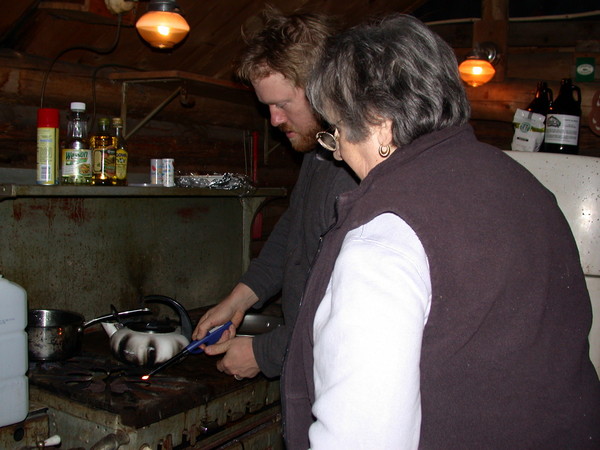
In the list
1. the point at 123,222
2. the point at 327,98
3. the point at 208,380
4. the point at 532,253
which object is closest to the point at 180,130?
the point at 123,222

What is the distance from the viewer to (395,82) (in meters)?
0.95

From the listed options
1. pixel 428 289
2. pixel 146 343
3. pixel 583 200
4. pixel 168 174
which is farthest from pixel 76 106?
pixel 583 200

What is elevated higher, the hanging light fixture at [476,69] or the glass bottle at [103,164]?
the hanging light fixture at [476,69]

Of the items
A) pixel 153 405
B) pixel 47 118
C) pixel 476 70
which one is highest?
pixel 476 70

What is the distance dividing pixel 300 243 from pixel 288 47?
22.5 inches

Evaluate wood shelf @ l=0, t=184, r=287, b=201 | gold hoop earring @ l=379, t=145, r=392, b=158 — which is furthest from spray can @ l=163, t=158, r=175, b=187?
gold hoop earring @ l=379, t=145, r=392, b=158

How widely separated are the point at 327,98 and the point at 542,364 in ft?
1.72

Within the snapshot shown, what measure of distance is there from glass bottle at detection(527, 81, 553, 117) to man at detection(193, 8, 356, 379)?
1734mm

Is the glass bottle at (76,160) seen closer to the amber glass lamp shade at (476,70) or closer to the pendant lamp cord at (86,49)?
the pendant lamp cord at (86,49)

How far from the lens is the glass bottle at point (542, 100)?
10.3 feet

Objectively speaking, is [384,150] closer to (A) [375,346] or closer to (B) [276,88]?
(A) [375,346]

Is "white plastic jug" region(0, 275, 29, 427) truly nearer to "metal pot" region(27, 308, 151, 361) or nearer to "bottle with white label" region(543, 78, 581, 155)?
"metal pot" region(27, 308, 151, 361)

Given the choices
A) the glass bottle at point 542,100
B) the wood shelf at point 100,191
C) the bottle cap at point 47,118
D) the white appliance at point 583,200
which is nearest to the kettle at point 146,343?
the wood shelf at point 100,191

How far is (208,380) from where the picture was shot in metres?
1.81
